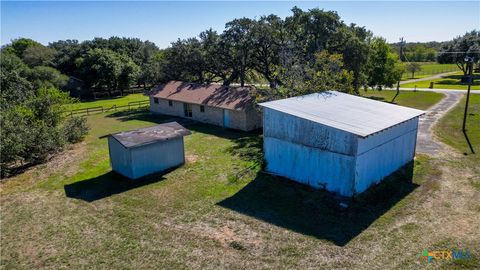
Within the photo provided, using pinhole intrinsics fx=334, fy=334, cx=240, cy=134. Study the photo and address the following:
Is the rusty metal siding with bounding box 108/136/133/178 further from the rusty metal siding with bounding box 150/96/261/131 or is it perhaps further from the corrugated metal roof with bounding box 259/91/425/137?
the rusty metal siding with bounding box 150/96/261/131

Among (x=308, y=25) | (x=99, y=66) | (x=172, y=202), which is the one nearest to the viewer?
(x=172, y=202)

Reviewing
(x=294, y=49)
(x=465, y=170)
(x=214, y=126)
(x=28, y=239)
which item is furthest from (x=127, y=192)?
(x=294, y=49)

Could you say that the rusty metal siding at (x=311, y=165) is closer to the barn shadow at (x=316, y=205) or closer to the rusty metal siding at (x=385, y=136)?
the barn shadow at (x=316, y=205)

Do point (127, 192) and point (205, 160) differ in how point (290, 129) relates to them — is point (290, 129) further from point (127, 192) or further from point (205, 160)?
point (127, 192)

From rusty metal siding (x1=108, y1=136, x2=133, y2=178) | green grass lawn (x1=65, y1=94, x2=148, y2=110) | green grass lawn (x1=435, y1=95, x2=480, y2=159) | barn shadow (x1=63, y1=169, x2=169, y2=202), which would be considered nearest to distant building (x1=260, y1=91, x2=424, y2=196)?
green grass lawn (x1=435, y1=95, x2=480, y2=159)

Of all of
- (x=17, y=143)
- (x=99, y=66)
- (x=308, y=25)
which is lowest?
(x=17, y=143)

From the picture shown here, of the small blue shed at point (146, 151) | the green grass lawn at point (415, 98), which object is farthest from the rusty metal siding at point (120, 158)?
the green grass lawn at point (415, 98)

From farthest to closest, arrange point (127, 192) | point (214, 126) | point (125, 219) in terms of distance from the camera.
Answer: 1. point (214, 126)
2. point (127, 192)
3. point (125, 219)
